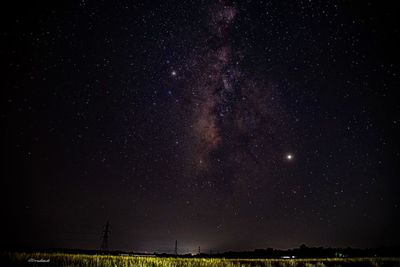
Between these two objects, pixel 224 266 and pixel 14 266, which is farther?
pixel 224 266

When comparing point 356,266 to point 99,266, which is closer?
point 99,266

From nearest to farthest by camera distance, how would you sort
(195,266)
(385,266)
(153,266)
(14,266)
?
(14,266), (153,266), (195,266), (385,266)

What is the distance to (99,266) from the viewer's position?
13.4 metres

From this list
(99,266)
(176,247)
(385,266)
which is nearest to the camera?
(99,266)

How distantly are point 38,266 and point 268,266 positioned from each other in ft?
48.1

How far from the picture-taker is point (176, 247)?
133125 mm

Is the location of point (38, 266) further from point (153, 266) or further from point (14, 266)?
point (153, 266)

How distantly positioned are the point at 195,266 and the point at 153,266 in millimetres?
2868

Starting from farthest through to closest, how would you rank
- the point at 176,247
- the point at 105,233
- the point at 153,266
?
the point at 176,247 → the point at 105,233 → the point at 153,266

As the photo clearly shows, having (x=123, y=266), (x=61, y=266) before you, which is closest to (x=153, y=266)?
(x=123, y=266)

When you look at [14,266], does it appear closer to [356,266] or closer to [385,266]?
[356,266]

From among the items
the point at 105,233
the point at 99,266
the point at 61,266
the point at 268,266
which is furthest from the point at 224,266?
the point at 105,233

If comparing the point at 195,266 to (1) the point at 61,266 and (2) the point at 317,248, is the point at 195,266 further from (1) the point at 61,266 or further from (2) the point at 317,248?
(2) the point at 317,248

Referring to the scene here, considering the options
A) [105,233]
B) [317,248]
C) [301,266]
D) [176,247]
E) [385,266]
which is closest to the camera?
[385,266]
